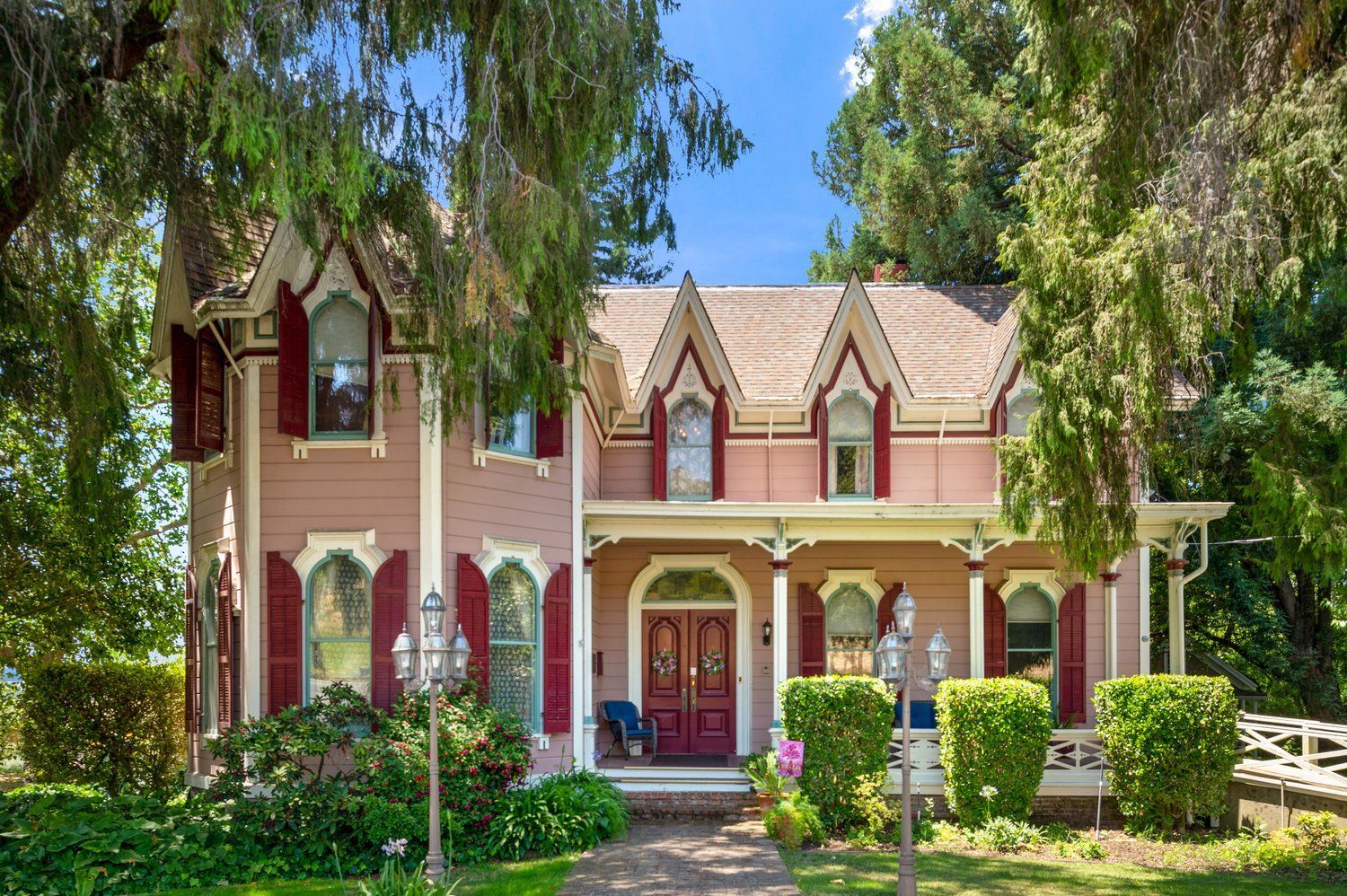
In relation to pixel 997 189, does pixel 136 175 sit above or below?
below

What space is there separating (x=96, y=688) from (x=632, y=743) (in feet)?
25.4

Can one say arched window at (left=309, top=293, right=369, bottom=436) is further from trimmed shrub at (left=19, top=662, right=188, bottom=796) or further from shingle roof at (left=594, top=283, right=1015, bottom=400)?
trimmed shrub at (left=19, top=662, right=188, bottom=796)

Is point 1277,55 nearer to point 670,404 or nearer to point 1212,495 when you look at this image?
point 670,404

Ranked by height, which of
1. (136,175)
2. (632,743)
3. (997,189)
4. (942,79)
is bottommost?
(632,743)

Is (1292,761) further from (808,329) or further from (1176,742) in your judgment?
(808,329)

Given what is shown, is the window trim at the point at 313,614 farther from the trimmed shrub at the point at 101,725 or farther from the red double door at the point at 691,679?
the red double door at the point at 691,679

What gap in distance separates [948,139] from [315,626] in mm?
16476

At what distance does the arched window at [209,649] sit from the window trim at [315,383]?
222cm

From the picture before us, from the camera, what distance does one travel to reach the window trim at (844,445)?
52.0ft

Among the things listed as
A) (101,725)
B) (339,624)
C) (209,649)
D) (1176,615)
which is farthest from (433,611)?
(1176,615)

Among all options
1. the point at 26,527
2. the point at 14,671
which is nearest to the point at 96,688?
the point at 26,527

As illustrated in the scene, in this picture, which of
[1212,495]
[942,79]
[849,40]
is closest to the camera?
[1212,495]

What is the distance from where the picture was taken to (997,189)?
22.4 metres

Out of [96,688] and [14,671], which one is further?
[14,671]
